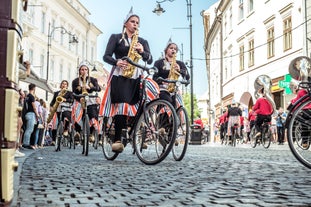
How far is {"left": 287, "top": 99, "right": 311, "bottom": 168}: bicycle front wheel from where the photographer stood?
5.27 metres

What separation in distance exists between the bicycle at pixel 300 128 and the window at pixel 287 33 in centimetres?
1753

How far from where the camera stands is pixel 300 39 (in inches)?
809

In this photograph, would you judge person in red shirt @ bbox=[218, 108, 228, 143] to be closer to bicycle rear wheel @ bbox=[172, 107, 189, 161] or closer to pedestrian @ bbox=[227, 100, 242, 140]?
pedestrian @ bbox=[227, 100, 242, 140]

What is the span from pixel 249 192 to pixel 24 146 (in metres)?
9.34

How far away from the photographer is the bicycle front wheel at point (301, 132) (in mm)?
5270

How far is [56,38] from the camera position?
45.7 metres

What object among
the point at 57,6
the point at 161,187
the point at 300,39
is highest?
the point at 57,6

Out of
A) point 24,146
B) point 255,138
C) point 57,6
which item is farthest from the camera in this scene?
point 57,6

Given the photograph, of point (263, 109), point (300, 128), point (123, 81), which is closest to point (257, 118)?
point (263, 109)

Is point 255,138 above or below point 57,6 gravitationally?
below

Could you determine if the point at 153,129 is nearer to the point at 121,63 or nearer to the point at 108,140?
the point at 121,63

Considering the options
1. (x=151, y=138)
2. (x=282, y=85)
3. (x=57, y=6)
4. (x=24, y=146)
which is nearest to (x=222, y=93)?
(x=282, y=85)

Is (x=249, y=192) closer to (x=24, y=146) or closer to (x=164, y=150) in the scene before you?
(x=164, y=150)

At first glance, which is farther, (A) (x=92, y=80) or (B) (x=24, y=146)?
(B) (x=24, y=146)
